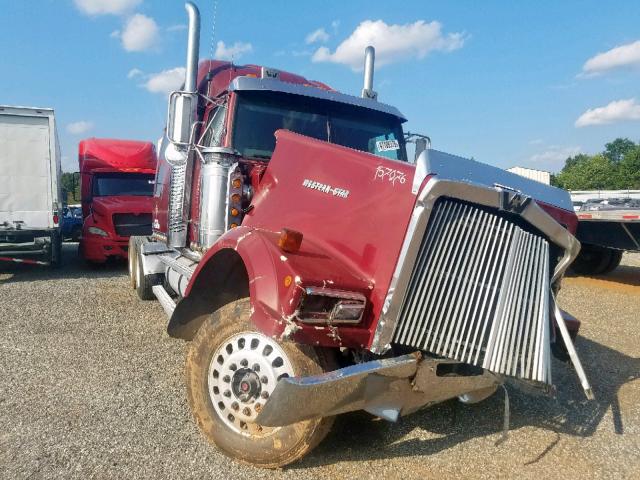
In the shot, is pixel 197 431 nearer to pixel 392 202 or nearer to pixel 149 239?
pixel 392 202

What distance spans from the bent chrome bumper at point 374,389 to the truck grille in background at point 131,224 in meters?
9.87

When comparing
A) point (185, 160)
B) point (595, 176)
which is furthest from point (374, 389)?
point (595, 176)

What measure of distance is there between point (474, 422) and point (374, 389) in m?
1.75

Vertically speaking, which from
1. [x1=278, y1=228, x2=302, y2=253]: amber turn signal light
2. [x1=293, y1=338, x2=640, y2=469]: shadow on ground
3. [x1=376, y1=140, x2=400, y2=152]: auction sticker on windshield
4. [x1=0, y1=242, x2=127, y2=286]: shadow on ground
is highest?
[x1=376, y1=140, x2=400, y2=152]: auction sticker on windshield

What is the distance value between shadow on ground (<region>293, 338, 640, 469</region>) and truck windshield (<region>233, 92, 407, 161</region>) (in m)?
2.48

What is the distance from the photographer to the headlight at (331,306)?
9.13 feet

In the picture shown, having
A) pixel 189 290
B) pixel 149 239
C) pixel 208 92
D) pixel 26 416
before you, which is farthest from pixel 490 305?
pixel 149 239

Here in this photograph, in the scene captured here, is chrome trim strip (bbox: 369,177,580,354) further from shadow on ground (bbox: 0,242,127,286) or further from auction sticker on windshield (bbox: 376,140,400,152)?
shadow on ground (bbox: 0,242,127,286)

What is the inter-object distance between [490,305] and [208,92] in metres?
4.19

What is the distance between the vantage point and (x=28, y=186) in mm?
10125

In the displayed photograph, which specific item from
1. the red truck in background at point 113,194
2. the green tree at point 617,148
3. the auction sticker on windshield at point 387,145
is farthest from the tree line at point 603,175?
the auction sticker on windshield at point 387,145

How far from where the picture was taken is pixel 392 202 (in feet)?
10.1

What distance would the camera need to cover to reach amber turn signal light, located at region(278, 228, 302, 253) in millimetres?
3020

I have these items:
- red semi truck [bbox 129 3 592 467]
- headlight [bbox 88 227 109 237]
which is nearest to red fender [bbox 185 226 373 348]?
red semi truck [bbox 129 3 592 467]
